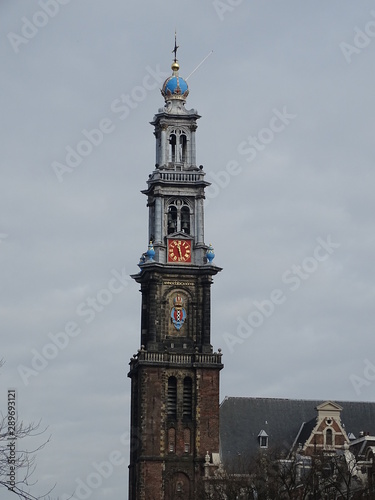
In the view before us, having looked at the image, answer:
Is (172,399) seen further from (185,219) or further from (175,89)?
(175,89)

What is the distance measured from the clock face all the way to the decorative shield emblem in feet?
12.8

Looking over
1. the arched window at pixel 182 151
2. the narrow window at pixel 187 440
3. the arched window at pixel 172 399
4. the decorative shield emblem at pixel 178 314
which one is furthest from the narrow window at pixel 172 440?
the arched window at pixel 182 151

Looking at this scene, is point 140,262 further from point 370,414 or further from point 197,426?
point 370,414

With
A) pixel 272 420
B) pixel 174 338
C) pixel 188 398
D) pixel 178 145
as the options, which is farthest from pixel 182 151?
pixel 272 420

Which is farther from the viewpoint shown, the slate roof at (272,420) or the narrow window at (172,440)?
the slate roof at (272,420)

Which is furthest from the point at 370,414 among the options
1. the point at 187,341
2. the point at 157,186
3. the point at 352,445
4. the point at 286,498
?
the point at 286,498

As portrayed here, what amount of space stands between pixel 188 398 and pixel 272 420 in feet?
29.5

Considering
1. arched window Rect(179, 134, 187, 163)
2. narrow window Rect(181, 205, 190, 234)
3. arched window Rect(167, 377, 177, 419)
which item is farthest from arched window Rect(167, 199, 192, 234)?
arched window Rect(167, 377, 177, 419)

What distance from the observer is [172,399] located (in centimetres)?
10706

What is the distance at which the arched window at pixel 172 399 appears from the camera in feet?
350

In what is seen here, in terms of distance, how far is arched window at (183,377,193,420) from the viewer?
10681cm

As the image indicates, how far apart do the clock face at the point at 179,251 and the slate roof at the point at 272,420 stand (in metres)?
13.5

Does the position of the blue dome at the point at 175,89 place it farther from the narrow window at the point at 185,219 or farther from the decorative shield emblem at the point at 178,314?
the decorative shield emblem at the point at 178,314

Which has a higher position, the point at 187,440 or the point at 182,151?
the point at 182,151
